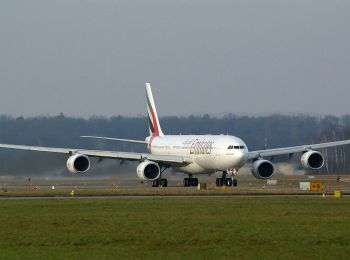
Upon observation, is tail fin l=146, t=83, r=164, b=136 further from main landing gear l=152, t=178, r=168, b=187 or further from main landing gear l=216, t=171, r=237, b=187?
main landing gear l=216, t=171, r=237, b=187

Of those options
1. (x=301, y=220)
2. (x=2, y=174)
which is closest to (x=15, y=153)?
(x=2, y=174)

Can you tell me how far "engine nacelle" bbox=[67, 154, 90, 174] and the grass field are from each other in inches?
831

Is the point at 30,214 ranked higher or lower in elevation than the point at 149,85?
lower

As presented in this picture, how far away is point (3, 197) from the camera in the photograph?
53.4 meters

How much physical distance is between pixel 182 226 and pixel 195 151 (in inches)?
1514

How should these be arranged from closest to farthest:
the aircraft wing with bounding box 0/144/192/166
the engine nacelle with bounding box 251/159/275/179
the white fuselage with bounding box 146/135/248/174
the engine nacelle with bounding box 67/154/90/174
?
1. the white fuselage with bounding box 146/135/248/174
2. the engine nacelle with bounding box 67/154/90/174
3. the engine nacelle with bounding box 251/159/275/179
4. the aircraft wing with bounding box 0/144/192/166

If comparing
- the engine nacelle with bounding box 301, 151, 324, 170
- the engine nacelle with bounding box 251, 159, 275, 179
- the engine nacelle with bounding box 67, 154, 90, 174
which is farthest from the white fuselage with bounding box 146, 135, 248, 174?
the engine nacelle with bounding box 67, 154, 90, 174

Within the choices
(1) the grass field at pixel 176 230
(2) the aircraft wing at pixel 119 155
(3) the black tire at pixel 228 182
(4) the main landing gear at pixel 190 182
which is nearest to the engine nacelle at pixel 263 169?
(3) the black tire at pixel 228 182

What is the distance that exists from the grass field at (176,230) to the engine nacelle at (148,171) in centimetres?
2133

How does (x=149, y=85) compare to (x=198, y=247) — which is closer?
(x=198, y=247)

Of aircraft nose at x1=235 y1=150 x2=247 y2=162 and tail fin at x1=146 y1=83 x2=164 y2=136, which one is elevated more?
tail fin at x1=146 y1=83 x2=164 y2=136

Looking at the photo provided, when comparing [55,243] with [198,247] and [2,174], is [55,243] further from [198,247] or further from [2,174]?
[2,174]

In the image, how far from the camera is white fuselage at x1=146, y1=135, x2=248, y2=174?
6712 cm

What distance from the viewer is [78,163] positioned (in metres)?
67.8
